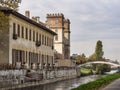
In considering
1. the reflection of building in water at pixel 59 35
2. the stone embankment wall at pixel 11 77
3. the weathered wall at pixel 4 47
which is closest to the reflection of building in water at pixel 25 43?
the weathered wall at pixel 4 47

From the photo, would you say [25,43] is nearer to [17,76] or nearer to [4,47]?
[4,47]

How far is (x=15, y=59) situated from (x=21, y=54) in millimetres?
3512

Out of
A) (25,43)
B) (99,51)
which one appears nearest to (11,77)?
(25,43)

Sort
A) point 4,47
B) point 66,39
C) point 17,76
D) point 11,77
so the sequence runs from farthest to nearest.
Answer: point 66,39 < point 4,47 < point 17,76 < point 11,77

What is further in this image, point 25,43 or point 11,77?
point 25,43

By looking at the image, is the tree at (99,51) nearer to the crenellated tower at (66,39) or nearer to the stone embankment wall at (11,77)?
the crenellated tower at (66,39)

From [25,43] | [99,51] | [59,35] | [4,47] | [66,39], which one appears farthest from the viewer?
[99,51]

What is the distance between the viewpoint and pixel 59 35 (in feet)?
377

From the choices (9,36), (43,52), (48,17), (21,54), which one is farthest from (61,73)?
(48,17)

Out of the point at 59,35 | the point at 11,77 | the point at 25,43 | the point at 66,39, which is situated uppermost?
the point at 59,35

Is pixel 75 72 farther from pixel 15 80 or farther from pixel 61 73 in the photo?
pixel 15 80

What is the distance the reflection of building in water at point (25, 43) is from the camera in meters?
54.2

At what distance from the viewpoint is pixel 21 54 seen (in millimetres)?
60406

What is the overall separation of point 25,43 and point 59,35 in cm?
5194
